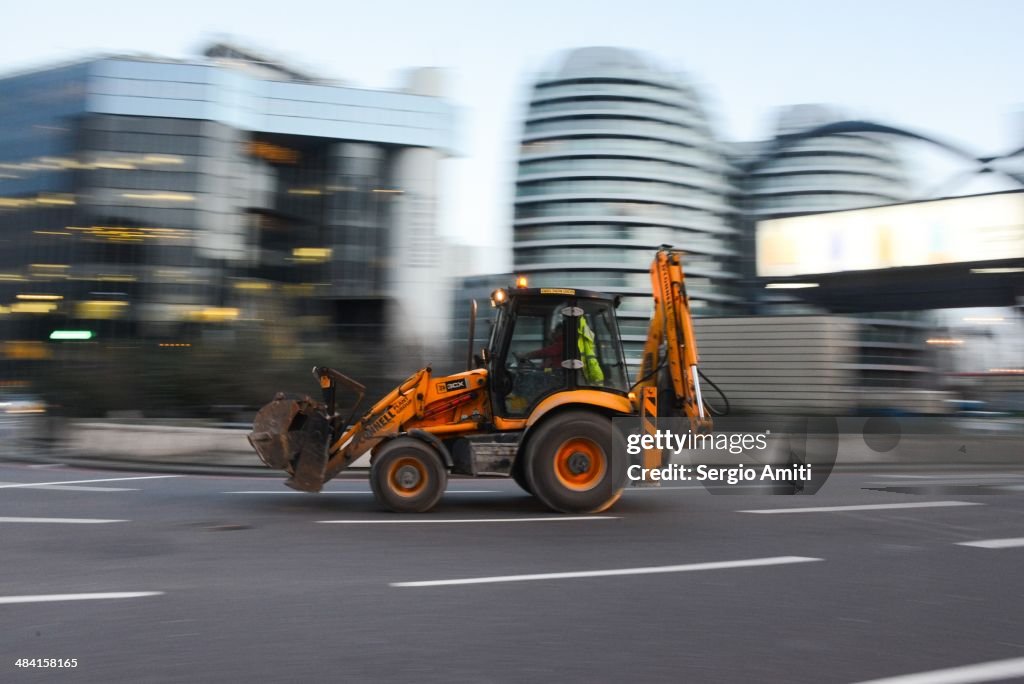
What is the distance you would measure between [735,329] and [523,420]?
2497cm

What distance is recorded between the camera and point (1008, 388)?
35688 mm

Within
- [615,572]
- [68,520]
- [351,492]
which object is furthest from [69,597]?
[351,492]

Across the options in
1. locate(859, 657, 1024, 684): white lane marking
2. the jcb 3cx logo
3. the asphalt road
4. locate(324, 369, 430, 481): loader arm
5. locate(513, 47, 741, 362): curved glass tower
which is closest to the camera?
locate(859, 657, 1024, 684): white lane marking

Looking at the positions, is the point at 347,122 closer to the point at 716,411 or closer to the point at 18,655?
the point at 716,411

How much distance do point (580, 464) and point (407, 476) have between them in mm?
1780

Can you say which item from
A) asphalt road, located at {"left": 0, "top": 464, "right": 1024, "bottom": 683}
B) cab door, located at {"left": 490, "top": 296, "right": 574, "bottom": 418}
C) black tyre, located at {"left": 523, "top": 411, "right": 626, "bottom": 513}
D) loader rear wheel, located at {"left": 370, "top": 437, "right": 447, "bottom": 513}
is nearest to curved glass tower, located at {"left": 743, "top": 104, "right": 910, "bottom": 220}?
cab door, located at {"left": 490, "top": 296, "right": 574, "bottom": 418}

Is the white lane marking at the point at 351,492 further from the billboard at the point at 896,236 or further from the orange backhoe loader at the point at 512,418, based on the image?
the billboard at the point at 896,236

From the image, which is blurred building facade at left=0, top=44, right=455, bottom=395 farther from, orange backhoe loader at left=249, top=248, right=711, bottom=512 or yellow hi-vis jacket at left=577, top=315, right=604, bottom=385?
yellow hi-vis jacket at left=577, top=315, right=604, bottom=385

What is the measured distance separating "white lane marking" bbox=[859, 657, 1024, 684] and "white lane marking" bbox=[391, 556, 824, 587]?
7.49 ft

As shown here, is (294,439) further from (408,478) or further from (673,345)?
(673,345)

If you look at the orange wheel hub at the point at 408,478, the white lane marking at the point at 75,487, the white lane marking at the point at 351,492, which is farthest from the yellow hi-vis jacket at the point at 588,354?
the white lane marking at the point at 75,487

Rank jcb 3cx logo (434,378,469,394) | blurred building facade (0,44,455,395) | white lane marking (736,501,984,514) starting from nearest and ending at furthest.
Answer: jcb 3cx logo (434,378,469,394), white lane marking (736,501,984,514), blurred building facade (0,44,455,395)

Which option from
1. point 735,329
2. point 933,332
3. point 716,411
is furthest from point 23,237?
point 933,332

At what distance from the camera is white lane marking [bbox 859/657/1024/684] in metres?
3.78
